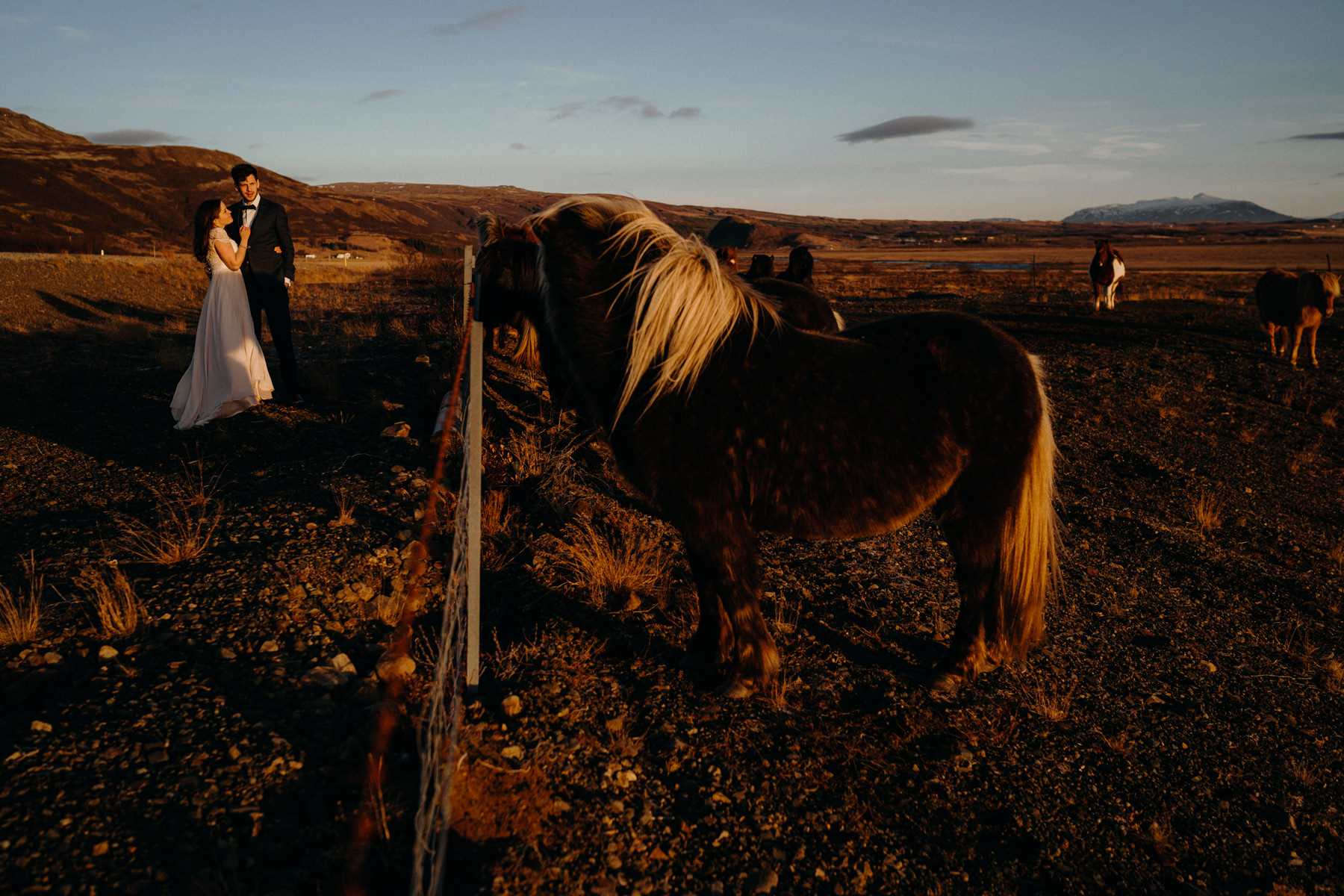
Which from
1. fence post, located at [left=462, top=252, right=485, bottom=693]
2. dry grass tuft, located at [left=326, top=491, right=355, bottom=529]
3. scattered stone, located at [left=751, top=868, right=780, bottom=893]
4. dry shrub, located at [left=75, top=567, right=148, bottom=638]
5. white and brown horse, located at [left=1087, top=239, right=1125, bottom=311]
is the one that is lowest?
scattered stone, located at [left=751, top=868, right=780, bottom=893]

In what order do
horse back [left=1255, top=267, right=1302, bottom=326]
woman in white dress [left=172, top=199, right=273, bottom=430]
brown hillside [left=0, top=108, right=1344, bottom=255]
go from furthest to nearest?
brown hillside [left=0, top=108, right=1344, bottom=255] < horse back [left=1255, top=267, right=1302, bottom=326] < woman in white dress [left=172, top=199, right=273, bottom=430]

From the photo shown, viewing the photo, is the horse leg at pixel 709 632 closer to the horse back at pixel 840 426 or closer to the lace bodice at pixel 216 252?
the horse back at pixel 840 426

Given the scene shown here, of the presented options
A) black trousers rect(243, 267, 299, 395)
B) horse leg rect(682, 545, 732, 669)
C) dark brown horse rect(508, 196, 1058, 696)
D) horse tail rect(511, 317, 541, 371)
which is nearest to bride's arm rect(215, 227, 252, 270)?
black trousers rect(243, 267, 299, 395)

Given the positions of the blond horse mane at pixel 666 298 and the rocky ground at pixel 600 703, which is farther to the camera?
the blond horse mane at pixel 666 298

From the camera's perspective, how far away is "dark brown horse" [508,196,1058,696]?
303 cm

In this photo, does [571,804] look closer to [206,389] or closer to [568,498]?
[568,498]

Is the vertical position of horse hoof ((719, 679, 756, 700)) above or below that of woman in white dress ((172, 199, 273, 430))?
below

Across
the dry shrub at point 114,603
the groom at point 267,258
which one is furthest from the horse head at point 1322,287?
the dry shrub at point 114,603

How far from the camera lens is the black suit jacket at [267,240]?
263 inches

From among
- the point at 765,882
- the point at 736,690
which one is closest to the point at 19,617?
the point at 736,690

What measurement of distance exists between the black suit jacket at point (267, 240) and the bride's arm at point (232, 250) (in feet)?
0.23

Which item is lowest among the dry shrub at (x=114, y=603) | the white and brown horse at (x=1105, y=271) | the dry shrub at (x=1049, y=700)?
the dry shrub at (x=1049, y=700)

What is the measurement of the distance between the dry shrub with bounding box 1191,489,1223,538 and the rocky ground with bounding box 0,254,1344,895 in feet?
0.21

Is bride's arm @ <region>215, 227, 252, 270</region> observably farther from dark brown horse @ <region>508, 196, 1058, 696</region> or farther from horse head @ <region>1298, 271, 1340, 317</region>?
horse head @ <region>1298, 271, 1340, 317</region>
